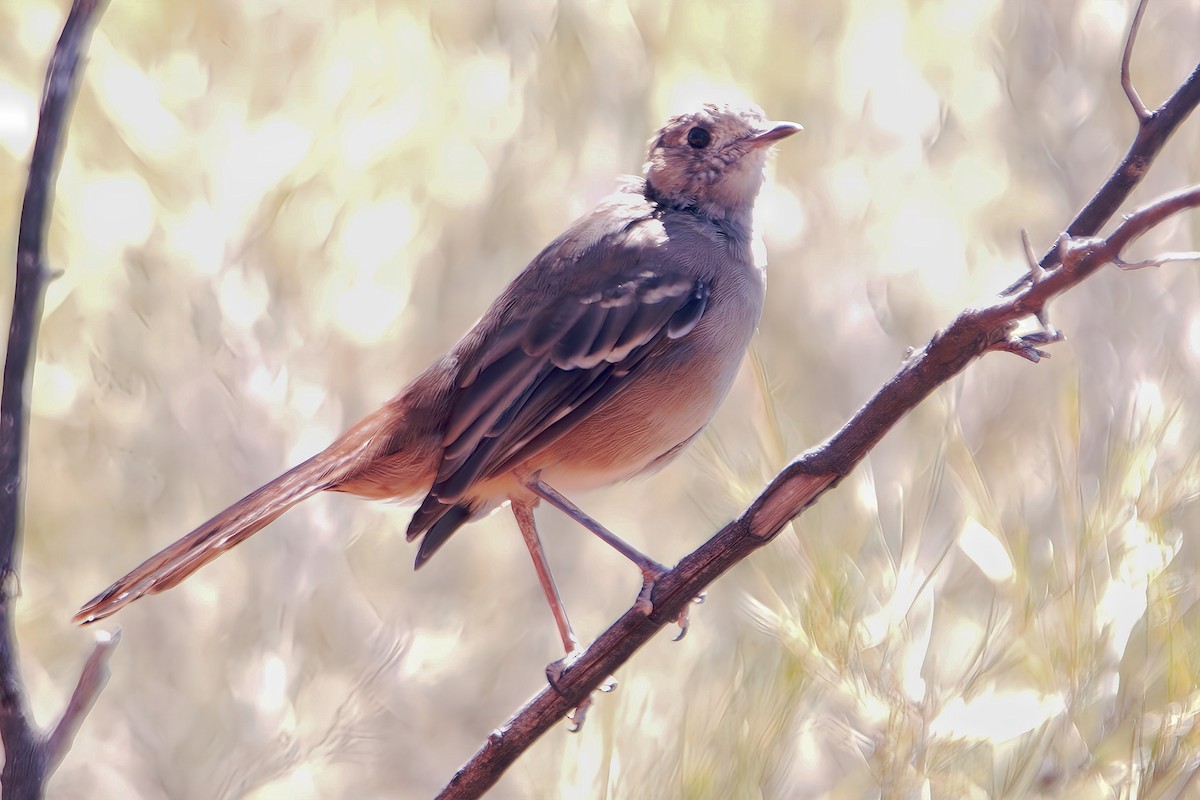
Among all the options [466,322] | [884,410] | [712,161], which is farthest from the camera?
[466,322]

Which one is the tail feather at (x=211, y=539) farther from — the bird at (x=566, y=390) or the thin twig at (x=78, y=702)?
the thin twig at (x=78, y=702)

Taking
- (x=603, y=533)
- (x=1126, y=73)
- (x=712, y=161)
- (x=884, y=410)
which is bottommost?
(x=884, y=410)

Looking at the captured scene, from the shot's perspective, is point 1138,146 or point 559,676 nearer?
point 1138,146

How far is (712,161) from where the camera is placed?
4.03 metres

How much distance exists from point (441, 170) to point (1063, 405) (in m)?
2.31

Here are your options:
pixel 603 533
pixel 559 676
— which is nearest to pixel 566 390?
pixel 603 533

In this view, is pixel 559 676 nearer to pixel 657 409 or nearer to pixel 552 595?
pixel 552 595

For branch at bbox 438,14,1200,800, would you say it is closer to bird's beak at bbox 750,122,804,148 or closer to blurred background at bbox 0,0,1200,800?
blurred background at bbox 0,0,1200,800

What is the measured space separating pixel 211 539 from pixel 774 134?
197 cm

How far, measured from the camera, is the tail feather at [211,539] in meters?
2.74

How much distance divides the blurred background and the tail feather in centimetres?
51

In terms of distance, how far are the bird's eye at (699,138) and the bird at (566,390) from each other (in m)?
0.28

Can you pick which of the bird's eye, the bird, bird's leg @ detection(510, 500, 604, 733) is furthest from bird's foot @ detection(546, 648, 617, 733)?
the bird's eye

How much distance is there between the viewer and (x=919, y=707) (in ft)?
8.09
